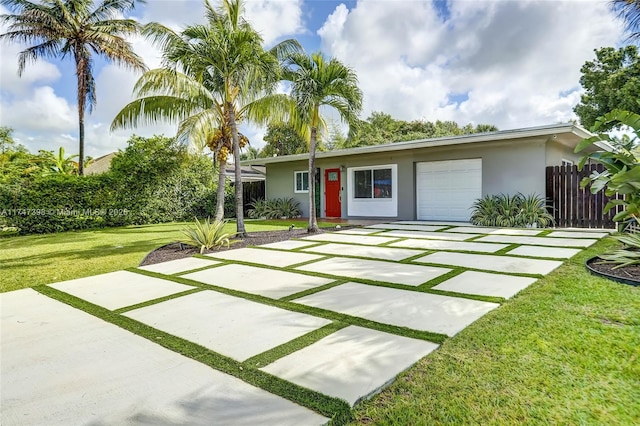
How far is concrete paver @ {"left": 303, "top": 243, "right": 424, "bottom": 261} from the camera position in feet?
21.7

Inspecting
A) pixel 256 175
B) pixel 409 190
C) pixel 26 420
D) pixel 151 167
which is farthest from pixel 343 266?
pixel 256 175

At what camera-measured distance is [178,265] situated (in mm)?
6305

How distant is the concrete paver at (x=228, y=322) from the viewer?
294 cm

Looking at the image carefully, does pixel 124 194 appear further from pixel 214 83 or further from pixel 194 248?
pixel 194 248

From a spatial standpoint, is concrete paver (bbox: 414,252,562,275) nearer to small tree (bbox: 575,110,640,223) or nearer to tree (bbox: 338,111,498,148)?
small tree (bbox: 575,110,640,223)

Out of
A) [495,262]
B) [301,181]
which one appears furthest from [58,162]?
[495,262]

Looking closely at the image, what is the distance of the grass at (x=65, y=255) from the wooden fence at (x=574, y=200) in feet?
35.6

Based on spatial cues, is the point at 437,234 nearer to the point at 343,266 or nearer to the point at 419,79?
the point at 343,266

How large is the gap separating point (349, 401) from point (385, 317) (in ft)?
4.76

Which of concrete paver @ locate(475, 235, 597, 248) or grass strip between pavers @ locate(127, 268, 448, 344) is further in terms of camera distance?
concrete paver @ locate(475, 235, 597, 248)

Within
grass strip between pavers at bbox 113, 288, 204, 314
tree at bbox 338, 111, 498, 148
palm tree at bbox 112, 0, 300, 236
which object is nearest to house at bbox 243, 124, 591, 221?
palm tree at bbox 112, 0, 300, 236

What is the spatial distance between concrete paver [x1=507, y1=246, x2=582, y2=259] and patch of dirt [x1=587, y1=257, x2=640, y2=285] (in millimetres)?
807

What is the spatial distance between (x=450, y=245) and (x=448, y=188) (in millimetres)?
Result: 5756

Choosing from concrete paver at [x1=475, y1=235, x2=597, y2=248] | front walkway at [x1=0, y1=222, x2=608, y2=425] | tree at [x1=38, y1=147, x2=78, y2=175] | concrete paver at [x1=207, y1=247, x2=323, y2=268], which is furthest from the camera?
tree at [x1=38, y1=147, x2=78, y2=175]
